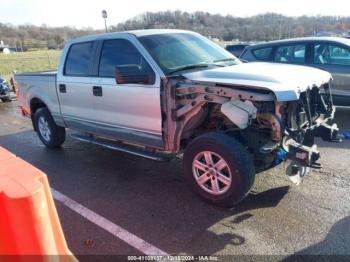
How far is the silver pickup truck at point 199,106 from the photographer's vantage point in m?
3.61

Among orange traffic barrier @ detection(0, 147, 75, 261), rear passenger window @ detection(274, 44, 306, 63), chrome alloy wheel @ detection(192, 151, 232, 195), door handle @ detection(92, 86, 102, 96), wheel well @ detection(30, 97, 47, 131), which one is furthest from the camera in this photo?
rear passenger window @ detection(274, 44, 306, 63)

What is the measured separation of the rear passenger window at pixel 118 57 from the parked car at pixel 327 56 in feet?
14.1

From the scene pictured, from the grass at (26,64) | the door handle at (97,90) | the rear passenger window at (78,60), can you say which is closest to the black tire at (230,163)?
the door handle at (97,90)

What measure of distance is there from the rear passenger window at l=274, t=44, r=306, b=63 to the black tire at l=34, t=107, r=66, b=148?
4.88m

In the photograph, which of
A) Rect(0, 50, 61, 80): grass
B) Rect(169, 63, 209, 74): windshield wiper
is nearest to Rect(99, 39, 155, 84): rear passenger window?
Rect(169, 63, 209, 74): windshield wiper

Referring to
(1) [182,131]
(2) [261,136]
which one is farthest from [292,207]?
(1) [182,131]

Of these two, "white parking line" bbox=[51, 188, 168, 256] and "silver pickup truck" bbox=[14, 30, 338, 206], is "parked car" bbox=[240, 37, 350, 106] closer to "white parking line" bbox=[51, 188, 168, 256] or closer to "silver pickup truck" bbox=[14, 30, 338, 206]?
"silver pickup truck" bbox=[14, 30, 338, 206]

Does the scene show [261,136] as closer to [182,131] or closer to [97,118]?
[182,131]

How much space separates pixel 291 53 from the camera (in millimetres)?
7613

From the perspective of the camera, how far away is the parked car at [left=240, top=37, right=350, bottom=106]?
7027 mm

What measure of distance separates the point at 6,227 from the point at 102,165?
3.28 m

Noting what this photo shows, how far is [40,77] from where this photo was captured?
20.3ft

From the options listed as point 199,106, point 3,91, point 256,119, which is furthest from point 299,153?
point 3,91

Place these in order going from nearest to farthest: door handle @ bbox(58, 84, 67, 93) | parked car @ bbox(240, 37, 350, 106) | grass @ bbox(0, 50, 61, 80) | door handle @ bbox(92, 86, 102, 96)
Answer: door handle @ bbox(92, 86, 102, 96) → door handle @ bbox(58, 84, 67, 93) → parked car @ bbox(240, 37, 350, 106) → grass @ bbox(0, 50, 61, 80)
